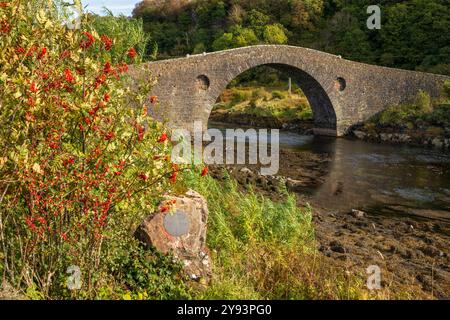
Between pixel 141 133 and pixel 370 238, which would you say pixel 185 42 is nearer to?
pixel 370 238

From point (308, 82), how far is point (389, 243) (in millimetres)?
21017

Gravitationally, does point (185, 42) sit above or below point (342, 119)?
above

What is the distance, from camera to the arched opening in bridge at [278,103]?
3089 centimetres

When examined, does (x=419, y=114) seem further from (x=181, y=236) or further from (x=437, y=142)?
(x=181, y=236)

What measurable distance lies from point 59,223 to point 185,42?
2557 inches

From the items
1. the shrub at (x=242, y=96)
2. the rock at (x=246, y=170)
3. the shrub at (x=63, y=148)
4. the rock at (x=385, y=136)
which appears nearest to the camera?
the shrub at (x=63, y=148)

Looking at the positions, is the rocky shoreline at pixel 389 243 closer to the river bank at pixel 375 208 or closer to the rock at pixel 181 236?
the river bank at pixel 375 208

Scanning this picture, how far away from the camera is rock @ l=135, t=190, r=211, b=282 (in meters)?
6.36

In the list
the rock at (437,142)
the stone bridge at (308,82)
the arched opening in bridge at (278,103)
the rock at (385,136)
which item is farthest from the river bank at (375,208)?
the arched opening in bridge at (278,103)

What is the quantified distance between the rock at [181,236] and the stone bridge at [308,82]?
15.6 metres

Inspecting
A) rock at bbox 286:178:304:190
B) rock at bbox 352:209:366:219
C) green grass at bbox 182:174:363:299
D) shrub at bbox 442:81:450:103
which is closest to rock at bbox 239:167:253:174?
rock at bbox 286:178:304:190
